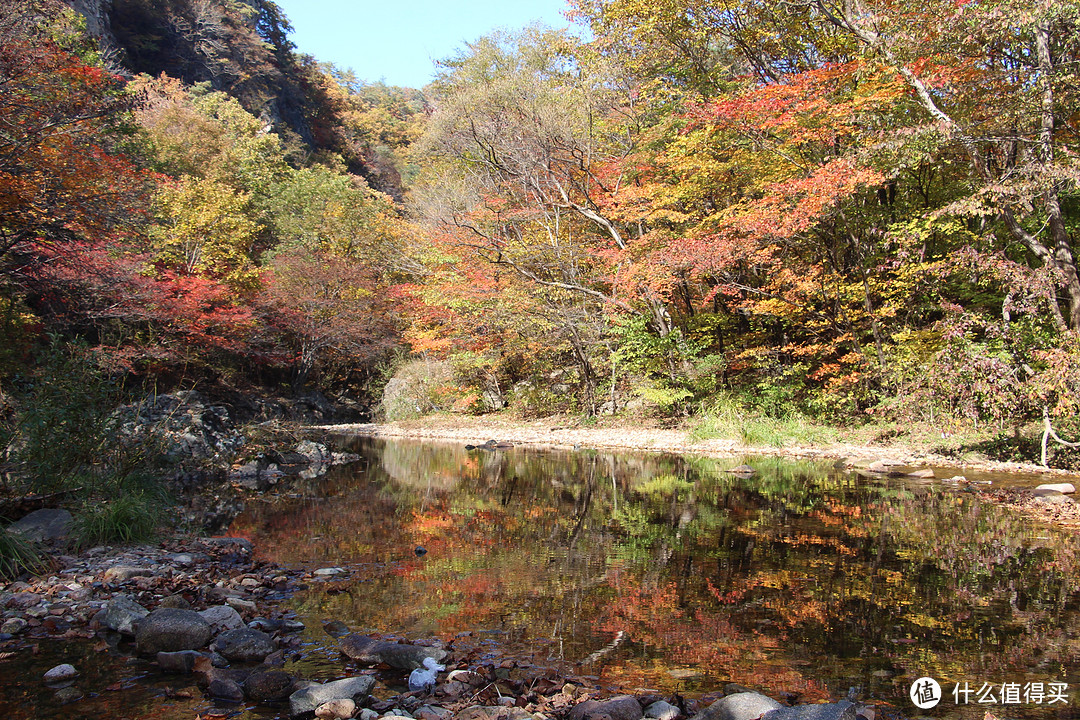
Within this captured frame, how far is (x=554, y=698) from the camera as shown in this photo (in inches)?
115

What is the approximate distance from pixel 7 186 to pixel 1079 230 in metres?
17.5


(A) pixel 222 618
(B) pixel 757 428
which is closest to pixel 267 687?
(A) pixel 222 618

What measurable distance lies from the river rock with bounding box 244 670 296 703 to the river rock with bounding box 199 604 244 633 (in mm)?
780

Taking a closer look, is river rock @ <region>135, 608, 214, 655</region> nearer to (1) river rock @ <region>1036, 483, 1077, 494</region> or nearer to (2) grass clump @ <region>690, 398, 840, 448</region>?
(1) river rock @ <region>1036, 483, 1077, 494</region>

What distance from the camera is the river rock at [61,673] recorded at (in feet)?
10.3

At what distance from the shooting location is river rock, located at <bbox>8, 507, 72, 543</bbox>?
16.8 feet

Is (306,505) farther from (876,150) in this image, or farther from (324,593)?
(876,150)

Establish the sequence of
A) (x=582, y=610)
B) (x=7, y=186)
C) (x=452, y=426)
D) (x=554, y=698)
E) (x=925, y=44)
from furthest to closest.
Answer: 1. (x=452, y=426)
2. (x=925, y=44)
3. (x=7, y=186)
4. (x=582, y=610)
5. (x=554, y=698)

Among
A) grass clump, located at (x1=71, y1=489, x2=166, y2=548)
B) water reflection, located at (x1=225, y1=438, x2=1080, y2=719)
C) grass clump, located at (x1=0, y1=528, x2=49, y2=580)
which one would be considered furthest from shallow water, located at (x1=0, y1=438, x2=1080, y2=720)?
grass clump, located at (x1=0, y1=528, x2=49, y2=580)

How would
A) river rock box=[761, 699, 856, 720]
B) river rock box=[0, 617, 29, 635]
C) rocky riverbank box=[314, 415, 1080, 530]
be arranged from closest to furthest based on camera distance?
1. river rock box=[761, 699, 856, 720]
2. river rock box=[0, 617, 29, 635]
3. rocky riverbank box=[314, 415, 1080, 530]

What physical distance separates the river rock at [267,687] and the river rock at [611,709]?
54.6 inches

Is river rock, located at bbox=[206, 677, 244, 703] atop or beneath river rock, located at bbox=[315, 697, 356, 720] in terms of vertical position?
beneath

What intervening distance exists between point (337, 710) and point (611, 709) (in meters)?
1.19

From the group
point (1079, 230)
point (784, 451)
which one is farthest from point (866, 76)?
point (784, 451)
